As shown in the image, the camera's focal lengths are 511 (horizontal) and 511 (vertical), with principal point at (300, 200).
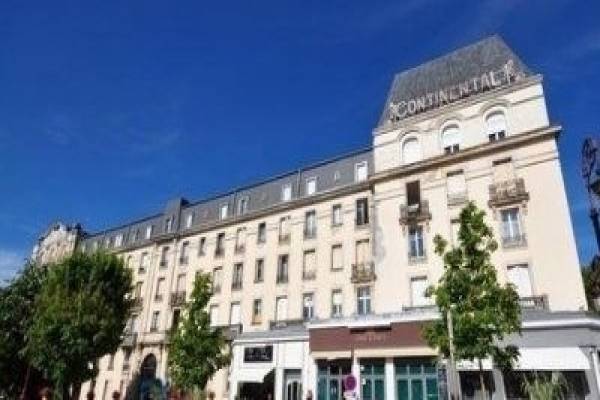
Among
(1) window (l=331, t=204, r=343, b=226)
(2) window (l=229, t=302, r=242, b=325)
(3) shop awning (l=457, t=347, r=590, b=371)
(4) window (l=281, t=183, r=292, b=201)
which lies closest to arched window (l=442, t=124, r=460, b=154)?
(1) window (l=331, t=204, r=343, b=226)

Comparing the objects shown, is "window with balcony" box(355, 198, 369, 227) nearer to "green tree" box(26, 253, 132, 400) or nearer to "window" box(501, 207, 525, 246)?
"window" box(501, 207, 525, 246)

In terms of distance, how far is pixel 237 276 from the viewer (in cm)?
3706

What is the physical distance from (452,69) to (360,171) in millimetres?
8501

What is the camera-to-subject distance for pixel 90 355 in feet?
92.5

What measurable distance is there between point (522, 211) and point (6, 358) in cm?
3071

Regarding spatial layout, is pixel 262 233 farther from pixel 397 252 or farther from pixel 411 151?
pixel 411 151

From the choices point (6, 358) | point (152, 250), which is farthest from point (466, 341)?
point (152, 250)

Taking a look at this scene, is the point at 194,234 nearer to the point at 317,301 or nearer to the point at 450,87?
the point at 317,301

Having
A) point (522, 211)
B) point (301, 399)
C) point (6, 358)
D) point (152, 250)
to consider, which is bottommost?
point (301, 399)

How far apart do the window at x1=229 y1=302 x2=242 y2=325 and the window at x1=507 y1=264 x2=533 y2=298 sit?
61.1 ft

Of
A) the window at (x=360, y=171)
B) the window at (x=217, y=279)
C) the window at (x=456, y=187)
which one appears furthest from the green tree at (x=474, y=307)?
the window at (x=217, y=279)

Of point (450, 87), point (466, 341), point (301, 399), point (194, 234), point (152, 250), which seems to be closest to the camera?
point (466, 341)

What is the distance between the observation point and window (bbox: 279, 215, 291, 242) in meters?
35.4

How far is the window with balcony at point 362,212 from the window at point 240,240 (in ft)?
32.3
